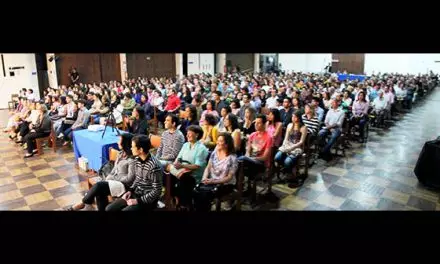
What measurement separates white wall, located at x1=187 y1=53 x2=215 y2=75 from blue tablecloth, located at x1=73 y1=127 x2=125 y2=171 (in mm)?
13173

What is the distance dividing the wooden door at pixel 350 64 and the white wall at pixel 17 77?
60.4ft

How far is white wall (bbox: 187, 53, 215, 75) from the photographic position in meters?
17.9

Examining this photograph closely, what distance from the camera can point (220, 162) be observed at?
3.33m

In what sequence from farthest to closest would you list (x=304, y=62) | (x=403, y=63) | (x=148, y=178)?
(x=304, y=62) < (x=403, y=63) < (x=148, y=178)

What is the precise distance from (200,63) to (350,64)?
1068 cm

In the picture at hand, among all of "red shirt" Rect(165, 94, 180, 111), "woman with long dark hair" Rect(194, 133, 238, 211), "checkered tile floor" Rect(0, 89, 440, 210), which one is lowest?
"checkered tile floor" Rect(0, 89, 440, 210)

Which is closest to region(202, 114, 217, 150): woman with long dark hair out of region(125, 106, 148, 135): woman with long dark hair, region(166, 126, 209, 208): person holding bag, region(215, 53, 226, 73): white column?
region(166, 126, 209, 208): person holding bag

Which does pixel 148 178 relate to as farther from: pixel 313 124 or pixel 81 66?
pixel 81 66

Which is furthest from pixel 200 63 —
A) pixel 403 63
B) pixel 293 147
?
pixel 293 147

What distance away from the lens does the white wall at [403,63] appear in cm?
1921

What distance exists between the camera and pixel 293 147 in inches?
169

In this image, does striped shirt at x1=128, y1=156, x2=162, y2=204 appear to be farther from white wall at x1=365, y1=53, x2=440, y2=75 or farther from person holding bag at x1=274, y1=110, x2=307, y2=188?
white wall at x1=365, y1=53, x2=440, y2=75
